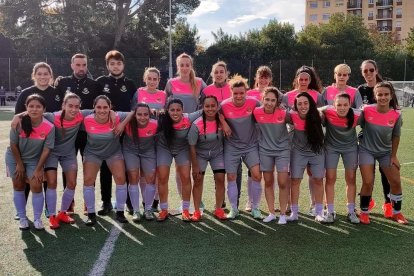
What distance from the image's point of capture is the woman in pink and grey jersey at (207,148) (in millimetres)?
5035

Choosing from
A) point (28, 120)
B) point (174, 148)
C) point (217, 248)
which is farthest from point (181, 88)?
point (217, 248)

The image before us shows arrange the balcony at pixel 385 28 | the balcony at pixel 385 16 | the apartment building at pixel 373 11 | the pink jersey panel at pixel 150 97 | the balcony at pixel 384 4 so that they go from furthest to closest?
the balcony at pixel 385 28 → the balcony at pixel 385 16 → the balcony at pixel 384 4 → the apartment building at pixel 373 11 → the pink jersey panel at pixel 150 97

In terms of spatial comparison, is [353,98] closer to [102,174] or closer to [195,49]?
[102,174]

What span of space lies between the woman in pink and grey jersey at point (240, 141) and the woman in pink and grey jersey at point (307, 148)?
42cm

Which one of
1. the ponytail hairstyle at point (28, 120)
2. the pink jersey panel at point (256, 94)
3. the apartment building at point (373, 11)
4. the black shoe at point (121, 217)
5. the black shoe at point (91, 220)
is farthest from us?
the apartment building at point (373, 11)

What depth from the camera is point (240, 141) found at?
517cm

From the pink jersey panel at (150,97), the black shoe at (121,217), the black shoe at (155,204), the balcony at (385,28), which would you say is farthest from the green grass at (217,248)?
the balcony at (385,28)

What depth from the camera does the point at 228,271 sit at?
12.0 feet

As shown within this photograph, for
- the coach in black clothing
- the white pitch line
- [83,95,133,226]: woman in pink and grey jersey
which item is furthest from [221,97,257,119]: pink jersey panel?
the white pitch line

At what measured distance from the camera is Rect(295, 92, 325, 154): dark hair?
191 inches

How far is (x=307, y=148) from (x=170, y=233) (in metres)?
1.79

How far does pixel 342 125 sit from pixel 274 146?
78 cm

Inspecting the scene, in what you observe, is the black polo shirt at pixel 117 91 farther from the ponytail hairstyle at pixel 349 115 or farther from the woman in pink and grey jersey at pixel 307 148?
the ponytail hairstyle at pixel 349 115

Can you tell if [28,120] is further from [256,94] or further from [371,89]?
[371,89]
